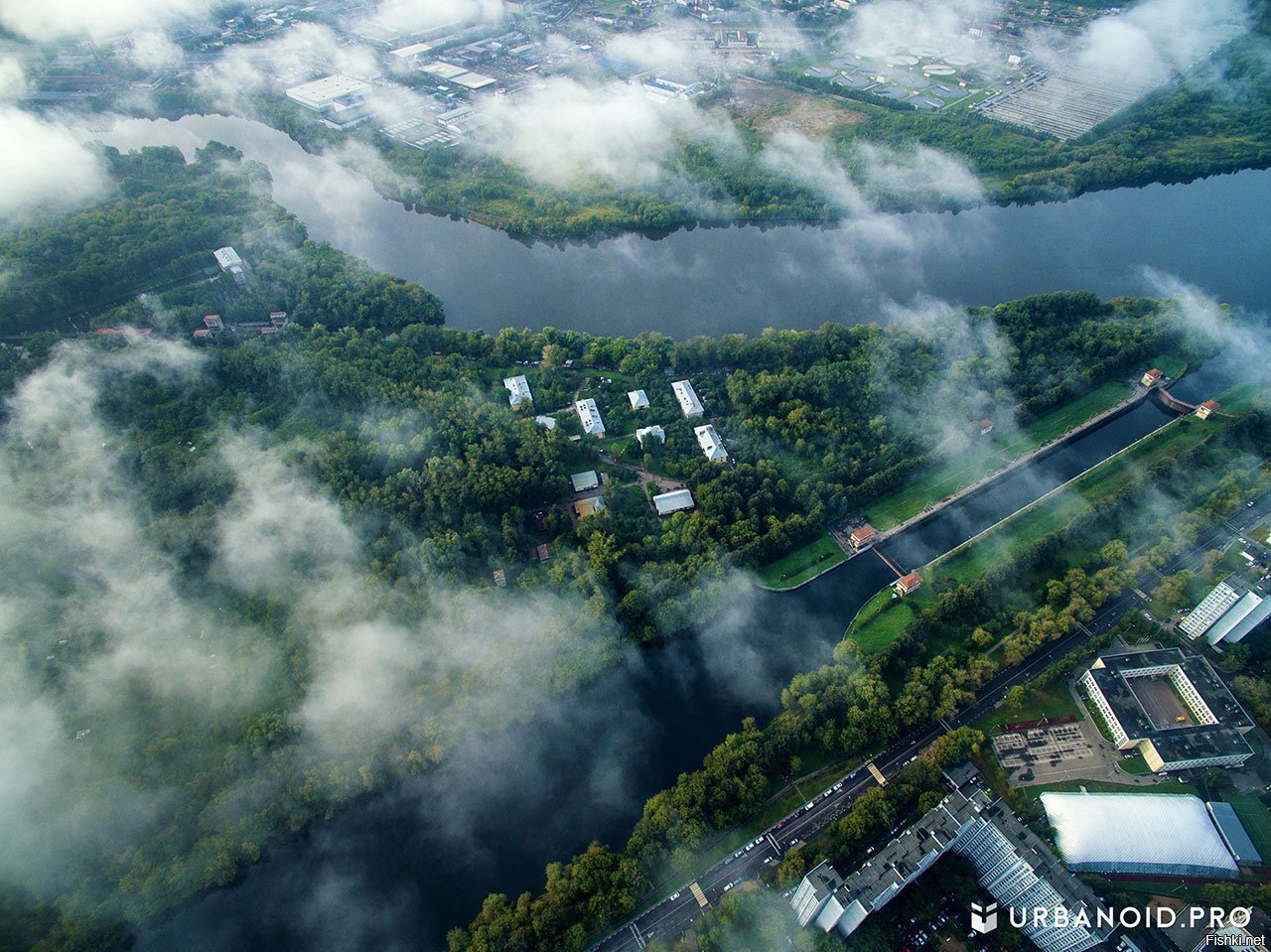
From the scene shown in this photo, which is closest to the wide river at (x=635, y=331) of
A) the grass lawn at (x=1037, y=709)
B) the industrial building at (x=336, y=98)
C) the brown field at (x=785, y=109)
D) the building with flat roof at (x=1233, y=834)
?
the industrial building at (x=336, y=98)

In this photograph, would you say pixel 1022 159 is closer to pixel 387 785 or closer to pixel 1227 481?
pixel 1227 481

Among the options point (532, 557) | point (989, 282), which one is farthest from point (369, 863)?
point (989, 282)

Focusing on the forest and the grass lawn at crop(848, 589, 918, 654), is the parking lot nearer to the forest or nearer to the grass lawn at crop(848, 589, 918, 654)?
the forest

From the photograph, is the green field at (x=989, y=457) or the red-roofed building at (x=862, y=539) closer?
the red-roofed building at (x=862, y=539)

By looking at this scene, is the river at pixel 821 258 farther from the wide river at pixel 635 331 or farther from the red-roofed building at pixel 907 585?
the red-roofed building at pixel 907 585

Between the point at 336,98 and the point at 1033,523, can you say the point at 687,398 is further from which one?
the point at 336,98
